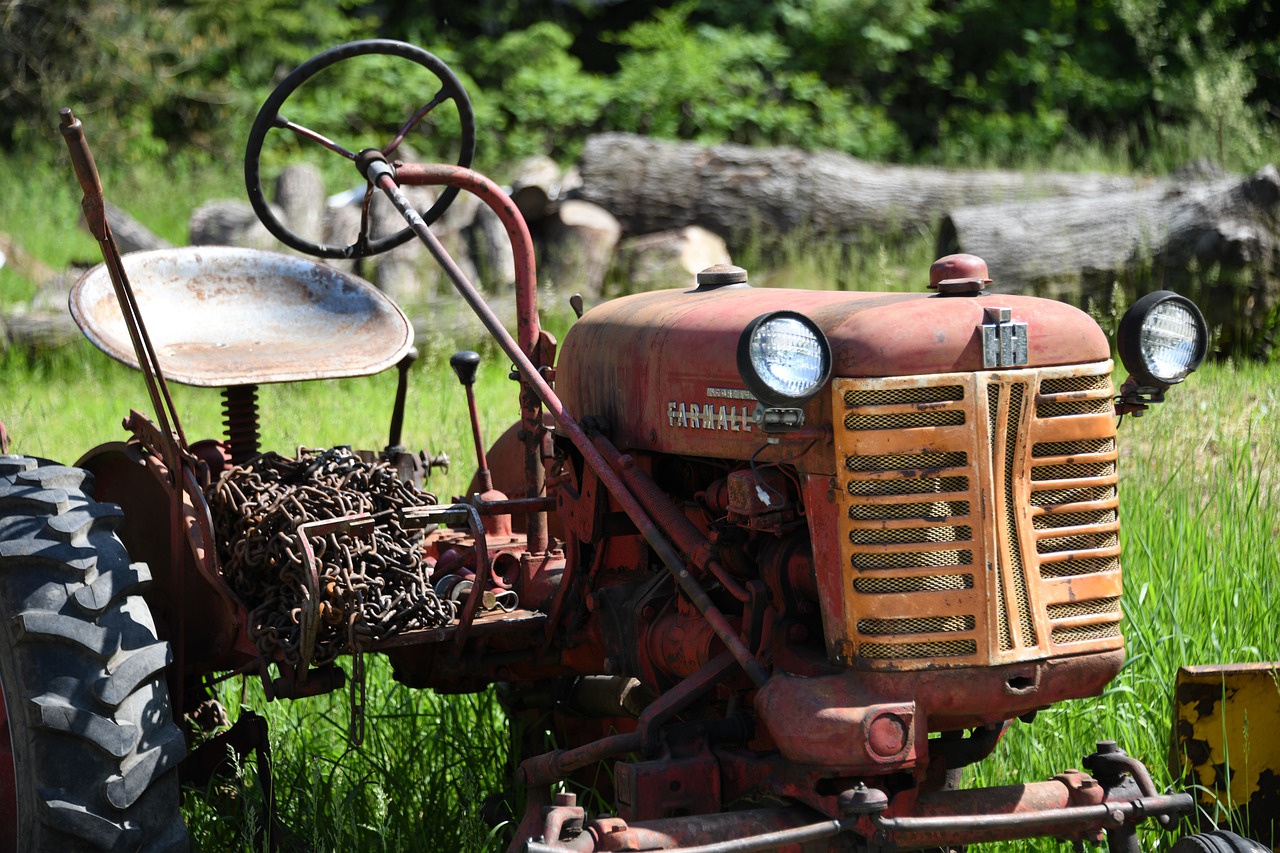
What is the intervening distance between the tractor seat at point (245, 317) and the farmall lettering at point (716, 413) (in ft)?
3.65

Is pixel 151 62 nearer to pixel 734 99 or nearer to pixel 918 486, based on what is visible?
pixel 734 99

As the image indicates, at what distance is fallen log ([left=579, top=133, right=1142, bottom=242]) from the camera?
9.76 metres

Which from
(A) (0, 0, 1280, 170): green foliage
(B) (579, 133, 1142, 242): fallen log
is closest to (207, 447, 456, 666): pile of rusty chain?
(B) (579, 133, 1142, 242): fallen log

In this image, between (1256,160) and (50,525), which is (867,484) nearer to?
(50,525)

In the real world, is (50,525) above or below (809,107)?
below

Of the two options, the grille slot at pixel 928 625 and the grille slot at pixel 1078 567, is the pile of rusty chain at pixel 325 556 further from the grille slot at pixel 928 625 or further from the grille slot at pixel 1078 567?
the grille slot at pixel 1078 567

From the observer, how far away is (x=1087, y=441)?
2.50m

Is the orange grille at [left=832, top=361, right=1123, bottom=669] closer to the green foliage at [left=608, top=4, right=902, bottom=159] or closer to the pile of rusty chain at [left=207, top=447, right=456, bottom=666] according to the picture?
the pile of rusty chain at [left=207, top=447, right=456, bottom=666]

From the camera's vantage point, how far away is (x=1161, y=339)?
8.49ft

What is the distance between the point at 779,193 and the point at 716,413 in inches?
289

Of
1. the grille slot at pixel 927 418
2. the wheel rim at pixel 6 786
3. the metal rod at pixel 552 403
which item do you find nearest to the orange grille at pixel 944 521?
the grille slot at pixel 927 418

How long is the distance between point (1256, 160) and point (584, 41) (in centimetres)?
1011

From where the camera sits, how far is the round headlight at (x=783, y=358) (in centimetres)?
230

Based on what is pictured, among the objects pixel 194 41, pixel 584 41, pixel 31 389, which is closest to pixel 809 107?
pixel 584 41
